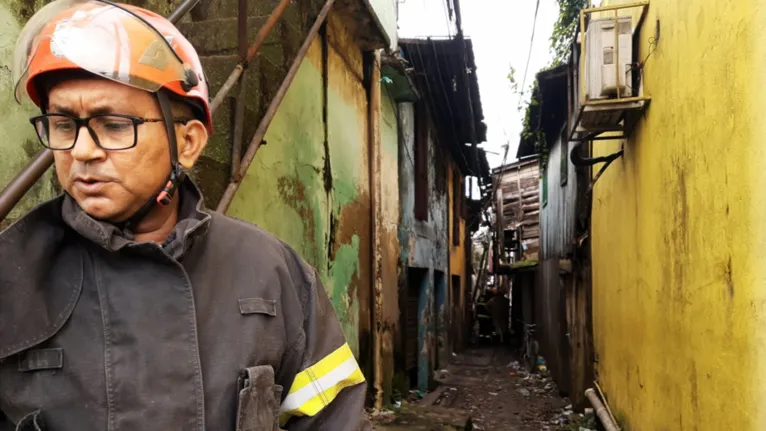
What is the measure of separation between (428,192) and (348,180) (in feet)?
22.9

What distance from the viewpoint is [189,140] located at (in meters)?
1.68

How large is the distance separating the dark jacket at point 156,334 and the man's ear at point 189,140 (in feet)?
0.40

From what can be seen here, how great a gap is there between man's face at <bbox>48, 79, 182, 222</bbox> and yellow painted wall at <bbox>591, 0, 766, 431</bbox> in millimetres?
2893

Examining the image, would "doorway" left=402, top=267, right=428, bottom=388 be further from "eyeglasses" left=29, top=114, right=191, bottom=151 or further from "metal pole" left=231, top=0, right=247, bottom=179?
"eyeglasses" left=29, top=114, right=191, bottom=151

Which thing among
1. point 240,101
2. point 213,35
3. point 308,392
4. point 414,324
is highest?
point 213,35

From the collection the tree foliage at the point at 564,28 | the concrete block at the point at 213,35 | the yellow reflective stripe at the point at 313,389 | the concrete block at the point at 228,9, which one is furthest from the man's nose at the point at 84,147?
the tree foliage at the point at 564,28

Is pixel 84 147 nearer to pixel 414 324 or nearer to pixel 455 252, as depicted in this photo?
pixel 414 324

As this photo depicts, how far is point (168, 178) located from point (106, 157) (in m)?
0.17

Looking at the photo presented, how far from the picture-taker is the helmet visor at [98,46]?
1.43 meters

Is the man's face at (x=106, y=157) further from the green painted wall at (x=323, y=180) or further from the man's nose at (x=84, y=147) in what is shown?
the green painted wall at (x=323, y=180)

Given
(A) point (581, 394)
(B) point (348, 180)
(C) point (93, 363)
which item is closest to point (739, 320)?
(C) point (93, 363)

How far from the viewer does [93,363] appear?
132 cm

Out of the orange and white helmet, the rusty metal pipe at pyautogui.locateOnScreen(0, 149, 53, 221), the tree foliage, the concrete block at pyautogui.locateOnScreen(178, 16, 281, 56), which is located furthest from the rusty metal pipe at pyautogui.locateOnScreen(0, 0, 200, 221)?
the tree foliage

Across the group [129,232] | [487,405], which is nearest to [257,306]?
[129,232]
